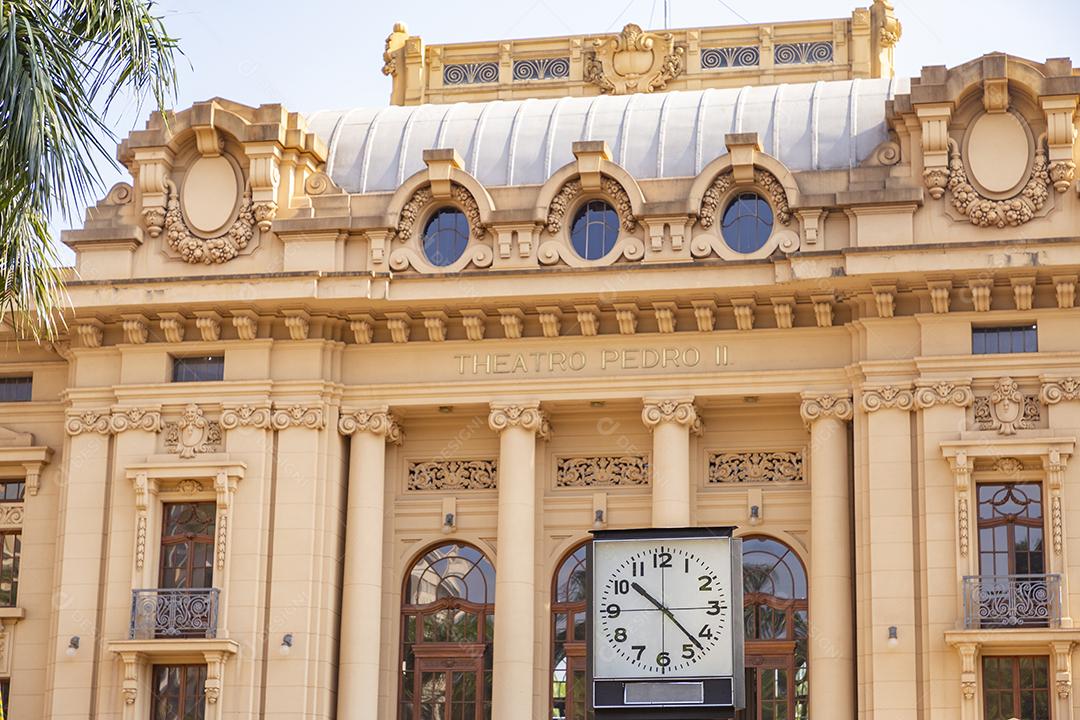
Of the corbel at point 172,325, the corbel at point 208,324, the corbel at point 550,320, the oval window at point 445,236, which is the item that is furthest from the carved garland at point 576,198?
the corbel at point 172,325

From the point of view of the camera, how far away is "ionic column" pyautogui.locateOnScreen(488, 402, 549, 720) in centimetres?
3419

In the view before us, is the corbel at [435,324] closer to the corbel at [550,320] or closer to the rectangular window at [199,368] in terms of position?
the corbel at [550,320]

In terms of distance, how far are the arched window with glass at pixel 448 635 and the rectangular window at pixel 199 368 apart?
5.09 m

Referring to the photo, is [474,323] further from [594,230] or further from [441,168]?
[441,168]

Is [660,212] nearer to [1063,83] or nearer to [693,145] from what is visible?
[693,145]

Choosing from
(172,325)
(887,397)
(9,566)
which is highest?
(172,325)

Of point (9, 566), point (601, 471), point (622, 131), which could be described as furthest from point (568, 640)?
point (9, 566)

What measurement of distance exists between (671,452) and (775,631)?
11.9 ft

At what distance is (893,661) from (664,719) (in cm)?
1006

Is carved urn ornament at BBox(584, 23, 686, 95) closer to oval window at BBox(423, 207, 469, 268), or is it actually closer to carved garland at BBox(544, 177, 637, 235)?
carved garland at BBox(544, 177, 637, 235)

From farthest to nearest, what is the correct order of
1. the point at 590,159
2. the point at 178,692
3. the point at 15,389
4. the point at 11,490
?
the point at 15,389, the point at 11,490, the point at 590,159, the point at 178,692

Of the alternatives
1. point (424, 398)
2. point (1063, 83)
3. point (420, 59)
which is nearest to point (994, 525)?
point (1063, 83)

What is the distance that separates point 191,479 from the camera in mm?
35594

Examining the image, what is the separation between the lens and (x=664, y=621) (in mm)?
24219
